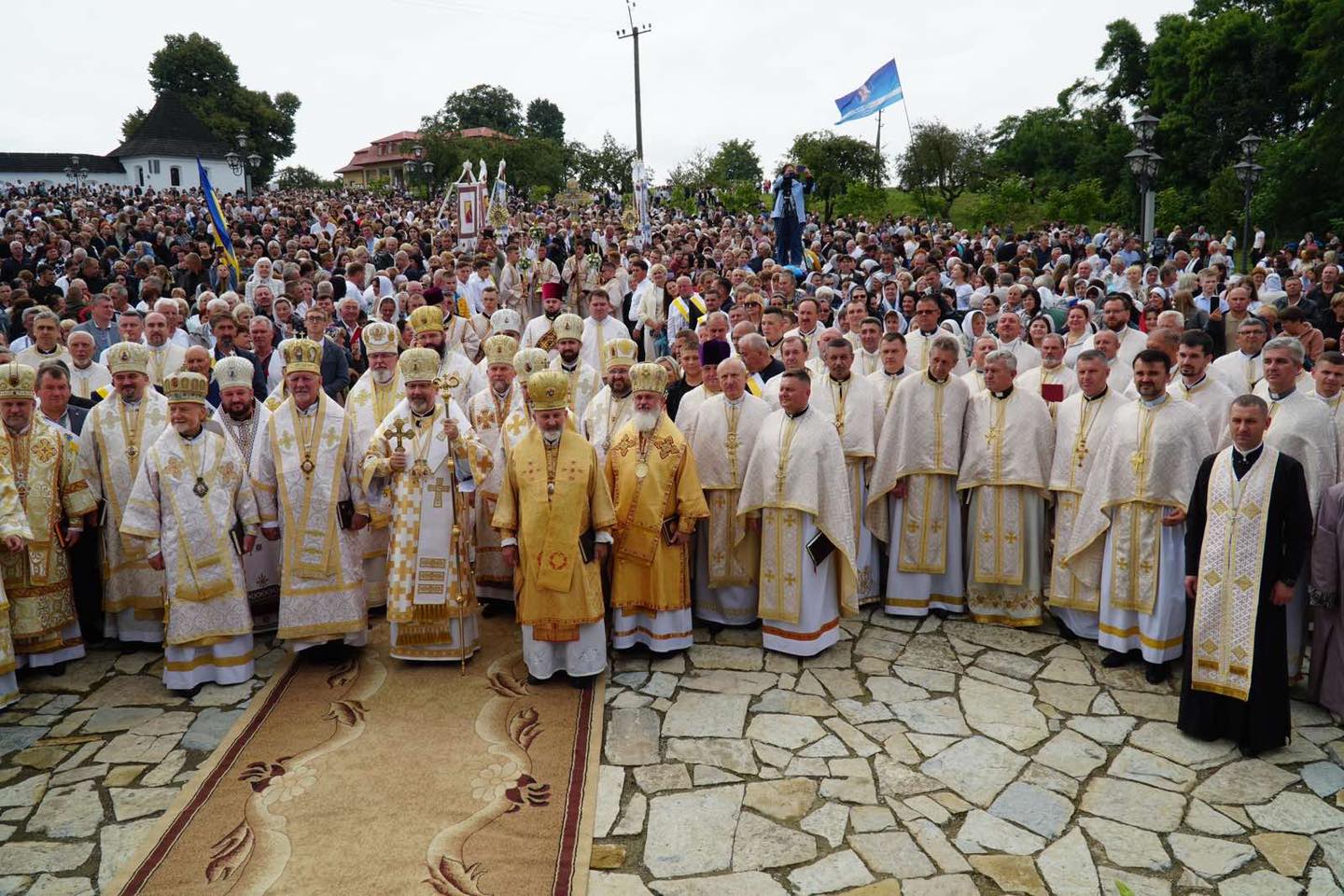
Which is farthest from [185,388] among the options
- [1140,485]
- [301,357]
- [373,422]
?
[1140,485]

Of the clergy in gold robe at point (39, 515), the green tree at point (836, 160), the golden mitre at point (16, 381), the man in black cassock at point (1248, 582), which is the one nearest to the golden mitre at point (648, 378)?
the man in black cassock at point (1248, 582)

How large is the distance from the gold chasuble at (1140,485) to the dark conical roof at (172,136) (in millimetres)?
74969

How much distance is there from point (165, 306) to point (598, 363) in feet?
15.2

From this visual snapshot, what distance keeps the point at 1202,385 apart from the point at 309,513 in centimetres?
652

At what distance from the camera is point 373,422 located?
8.02 meters

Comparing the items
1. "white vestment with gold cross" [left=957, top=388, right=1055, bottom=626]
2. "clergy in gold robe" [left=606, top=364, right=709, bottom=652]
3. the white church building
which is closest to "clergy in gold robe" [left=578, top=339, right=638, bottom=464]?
"clergy in gold robe" [left=606, top=364, right=709, bottom=652]

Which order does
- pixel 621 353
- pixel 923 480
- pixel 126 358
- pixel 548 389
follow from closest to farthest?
pixel 548 389 → pixel 126 358 → pixel 621 353 → pixel 923 480

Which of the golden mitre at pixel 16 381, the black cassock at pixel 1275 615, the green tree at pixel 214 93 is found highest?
the green tree at pixel 214 93

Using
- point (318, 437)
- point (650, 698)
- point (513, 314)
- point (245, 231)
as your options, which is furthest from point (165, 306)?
point (245, 231)

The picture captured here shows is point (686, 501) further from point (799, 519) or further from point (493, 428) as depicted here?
point (493, 428)

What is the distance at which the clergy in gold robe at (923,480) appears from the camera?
780 cm

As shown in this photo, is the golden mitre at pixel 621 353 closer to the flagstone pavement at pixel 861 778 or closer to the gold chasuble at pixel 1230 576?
the flagstone pavement at pixel 861 778

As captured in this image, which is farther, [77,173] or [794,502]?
[77,173]

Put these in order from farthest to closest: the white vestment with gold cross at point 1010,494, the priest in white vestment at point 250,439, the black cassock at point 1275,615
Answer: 1. the white vestment with gold cross at point 1010,494
2. the priest in white vestment at point 250,439
3. the black cassock at point 1275,615
